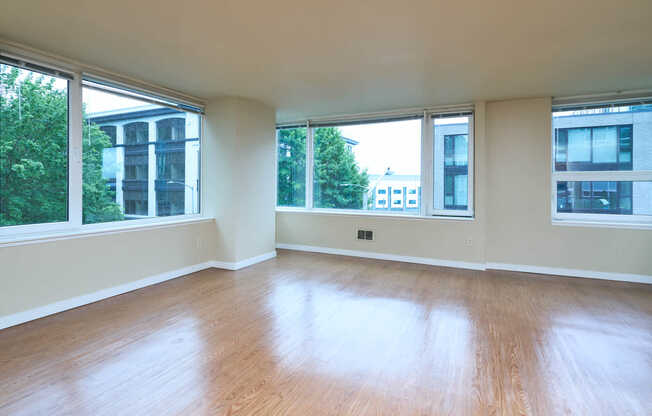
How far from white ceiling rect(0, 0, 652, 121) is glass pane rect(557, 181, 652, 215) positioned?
1.17 metres

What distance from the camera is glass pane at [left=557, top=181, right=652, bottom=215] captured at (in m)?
4.34

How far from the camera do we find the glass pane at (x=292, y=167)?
6.27 metres

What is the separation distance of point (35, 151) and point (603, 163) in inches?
246

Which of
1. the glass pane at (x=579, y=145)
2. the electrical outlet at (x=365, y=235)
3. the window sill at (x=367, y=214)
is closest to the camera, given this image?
the glass pane at (x=579, y=145)

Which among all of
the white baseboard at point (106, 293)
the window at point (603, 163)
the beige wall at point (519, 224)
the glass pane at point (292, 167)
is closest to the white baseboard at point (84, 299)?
the white baseboard at point (106, 293)

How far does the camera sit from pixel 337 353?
243 cm

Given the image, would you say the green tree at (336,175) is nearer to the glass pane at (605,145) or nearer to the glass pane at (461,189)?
the glass pane at (461,189)

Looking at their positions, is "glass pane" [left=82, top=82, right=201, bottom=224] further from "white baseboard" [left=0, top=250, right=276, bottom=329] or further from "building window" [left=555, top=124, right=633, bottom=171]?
"building window" [left=555, top=124, right=633, bottom=171]

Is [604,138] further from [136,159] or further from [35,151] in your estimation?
[35,151]

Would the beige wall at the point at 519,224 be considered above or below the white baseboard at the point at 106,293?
above

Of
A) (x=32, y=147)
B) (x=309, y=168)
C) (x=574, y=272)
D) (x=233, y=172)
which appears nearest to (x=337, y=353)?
(x=233, y=172)

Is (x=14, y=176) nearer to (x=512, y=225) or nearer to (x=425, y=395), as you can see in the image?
(x=425, y=395)

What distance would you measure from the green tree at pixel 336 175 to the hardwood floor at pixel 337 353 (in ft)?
7.50

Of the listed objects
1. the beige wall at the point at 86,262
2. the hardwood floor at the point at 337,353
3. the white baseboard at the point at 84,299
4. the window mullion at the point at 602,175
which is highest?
the window mullion at the point at 602,175
